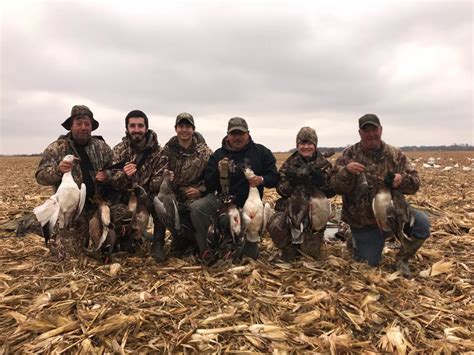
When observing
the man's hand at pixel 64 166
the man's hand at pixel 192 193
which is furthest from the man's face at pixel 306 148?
the man's hand at pixel 64 166

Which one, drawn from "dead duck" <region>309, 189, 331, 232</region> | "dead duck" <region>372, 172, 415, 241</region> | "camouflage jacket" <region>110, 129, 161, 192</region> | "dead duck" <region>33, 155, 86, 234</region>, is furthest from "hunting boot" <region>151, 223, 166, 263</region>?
"dead duck" <region>372, 172, 415, 241</region>

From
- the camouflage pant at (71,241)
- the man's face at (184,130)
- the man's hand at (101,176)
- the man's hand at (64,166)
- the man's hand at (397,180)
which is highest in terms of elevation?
the man's face at (184,130)

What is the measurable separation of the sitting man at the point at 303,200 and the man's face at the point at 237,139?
65cm

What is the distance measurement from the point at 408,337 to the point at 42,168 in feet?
16.1

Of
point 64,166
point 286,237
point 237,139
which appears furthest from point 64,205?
point 286,237

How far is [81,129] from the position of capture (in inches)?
215

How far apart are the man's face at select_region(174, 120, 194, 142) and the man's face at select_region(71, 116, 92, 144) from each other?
4.17 feet

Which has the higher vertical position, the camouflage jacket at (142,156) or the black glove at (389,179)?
the camouflage jacket at (142,156)

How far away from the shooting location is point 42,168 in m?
5.31

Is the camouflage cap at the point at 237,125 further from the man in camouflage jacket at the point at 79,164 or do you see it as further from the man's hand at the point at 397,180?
the man's hand at the point at 397,180

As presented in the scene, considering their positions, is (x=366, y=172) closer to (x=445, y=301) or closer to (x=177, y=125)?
(x=445, y=301)

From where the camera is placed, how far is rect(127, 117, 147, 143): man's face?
5.48 meters

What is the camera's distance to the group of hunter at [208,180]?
494cm

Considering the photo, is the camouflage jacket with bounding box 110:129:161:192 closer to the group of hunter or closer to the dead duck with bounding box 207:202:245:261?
the group of hunter
